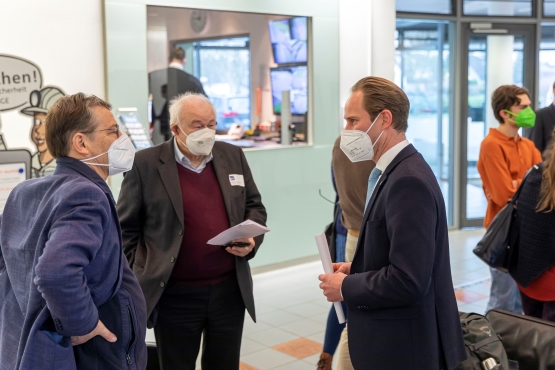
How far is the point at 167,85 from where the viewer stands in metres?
5.67

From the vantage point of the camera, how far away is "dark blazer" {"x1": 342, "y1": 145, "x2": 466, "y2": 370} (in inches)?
80.2

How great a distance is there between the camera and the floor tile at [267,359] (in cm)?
414

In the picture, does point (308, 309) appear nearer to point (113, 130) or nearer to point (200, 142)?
point (200, 142)

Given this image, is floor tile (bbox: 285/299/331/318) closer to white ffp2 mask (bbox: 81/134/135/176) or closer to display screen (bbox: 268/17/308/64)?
display screen (bbox: 268/17/308/64)

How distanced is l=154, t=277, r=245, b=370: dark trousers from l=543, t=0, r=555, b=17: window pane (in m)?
7.33

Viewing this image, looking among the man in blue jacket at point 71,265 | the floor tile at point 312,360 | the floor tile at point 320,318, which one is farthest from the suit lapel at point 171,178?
the floor tile at point 320,318

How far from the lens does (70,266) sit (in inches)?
71.7

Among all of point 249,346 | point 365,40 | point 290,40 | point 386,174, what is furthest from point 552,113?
point 386,174

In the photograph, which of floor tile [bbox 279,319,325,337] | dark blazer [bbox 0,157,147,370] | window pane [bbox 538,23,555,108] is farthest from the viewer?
window pane [bbox 538,23,555,108]

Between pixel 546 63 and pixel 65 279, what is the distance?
8602 millimetres

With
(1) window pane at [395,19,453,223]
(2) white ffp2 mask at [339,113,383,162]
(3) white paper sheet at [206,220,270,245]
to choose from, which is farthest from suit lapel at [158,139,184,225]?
(1) window pane at [395,19,453,223]

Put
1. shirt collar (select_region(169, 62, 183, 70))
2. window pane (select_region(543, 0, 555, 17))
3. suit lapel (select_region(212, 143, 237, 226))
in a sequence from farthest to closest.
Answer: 1. window pane (select_region(543, 0, 555, 17))
2. shirt collar (select_region(169, 62, 183, 70))
3. suit lapel (select_region(212, 143, 237, 226))

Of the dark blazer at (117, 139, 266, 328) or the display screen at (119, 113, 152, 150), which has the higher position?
the display screen at (119, 113, 152, 150)

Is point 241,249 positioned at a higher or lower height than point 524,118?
lower
